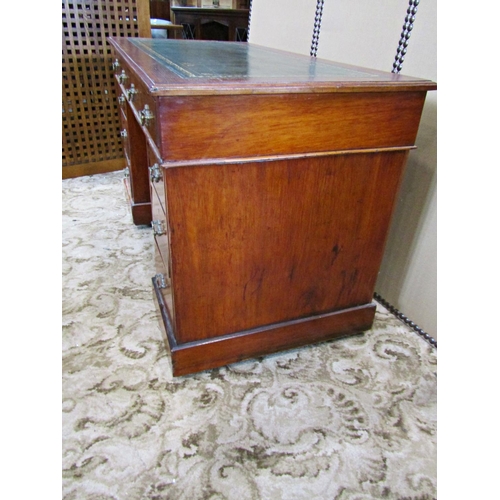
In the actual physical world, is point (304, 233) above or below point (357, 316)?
above

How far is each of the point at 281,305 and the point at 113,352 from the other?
535 millimetres

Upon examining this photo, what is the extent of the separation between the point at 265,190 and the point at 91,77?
6.11 ft

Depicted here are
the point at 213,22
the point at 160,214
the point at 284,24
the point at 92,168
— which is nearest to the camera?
the point at 160,214

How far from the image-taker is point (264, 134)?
2.83 feet

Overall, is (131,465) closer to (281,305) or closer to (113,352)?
(113,352)

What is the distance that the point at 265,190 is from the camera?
0.93 metres

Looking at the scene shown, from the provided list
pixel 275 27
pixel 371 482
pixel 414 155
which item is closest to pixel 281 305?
pixel 371 482

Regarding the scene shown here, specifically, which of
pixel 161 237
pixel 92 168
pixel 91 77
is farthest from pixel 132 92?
pixel 92 168

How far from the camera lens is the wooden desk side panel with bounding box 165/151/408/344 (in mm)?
907

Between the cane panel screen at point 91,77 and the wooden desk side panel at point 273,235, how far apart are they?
1782 millimetres

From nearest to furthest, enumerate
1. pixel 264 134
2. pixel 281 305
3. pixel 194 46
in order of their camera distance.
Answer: pixel 264 134, pixel 281 305, pixel 194 46

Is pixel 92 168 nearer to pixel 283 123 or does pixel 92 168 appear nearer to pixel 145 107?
pixel 145 107

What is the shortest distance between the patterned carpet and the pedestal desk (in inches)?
3.7

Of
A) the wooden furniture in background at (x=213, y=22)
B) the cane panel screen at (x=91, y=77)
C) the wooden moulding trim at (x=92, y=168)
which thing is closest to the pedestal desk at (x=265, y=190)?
the cane panel screen at (x=91, y=77)
